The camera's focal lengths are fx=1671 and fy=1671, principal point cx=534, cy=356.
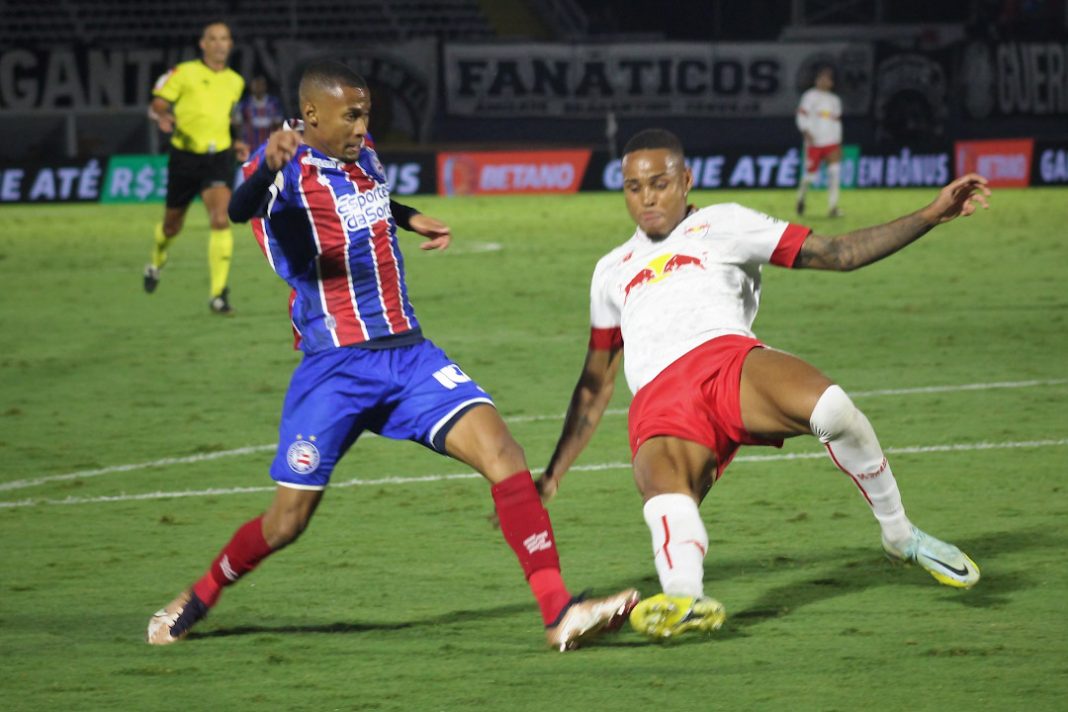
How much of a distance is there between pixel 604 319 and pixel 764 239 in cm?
62

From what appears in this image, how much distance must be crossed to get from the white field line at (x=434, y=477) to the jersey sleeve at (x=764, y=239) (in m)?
2.74

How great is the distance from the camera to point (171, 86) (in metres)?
14.5

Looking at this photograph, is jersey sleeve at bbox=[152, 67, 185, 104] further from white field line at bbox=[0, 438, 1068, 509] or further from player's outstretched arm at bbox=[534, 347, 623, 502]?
player's outstretched arm at bbox=[534, 347, 623, 502]

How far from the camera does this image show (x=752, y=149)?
28578 mm

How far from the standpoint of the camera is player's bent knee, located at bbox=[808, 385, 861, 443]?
5.23 meters

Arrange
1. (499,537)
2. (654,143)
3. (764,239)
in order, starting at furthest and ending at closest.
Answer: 1. (499,537)
2. (654,143)
3. (764,239)

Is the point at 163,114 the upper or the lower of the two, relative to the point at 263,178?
lower

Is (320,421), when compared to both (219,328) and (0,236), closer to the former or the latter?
(219,328)

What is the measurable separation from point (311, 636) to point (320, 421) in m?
0.72

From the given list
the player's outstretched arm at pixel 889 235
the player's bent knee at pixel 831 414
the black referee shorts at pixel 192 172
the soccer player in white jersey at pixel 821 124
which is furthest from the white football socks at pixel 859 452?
the soccer player in white jersey at pixel 821 124

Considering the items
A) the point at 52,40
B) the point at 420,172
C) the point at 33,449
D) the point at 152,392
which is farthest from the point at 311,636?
the point at 52,40

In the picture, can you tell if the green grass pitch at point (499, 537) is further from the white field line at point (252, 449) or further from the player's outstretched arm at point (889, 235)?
the player's outstretched arm at point (889, 235)

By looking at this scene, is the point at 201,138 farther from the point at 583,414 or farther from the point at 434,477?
the point at 583,414

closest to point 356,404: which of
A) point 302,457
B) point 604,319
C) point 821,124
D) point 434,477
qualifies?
point 302,457
